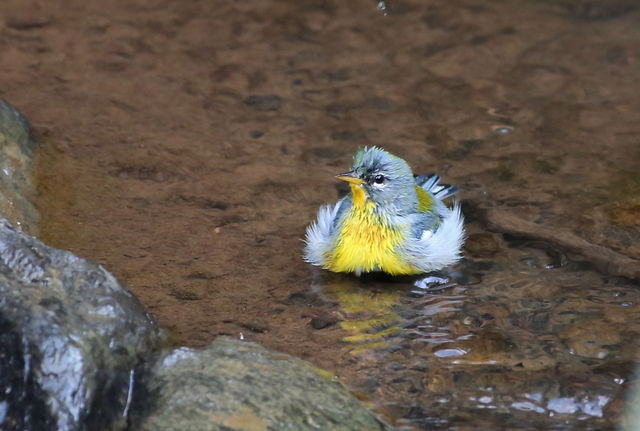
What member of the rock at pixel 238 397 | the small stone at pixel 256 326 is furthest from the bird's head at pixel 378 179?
the rock at pixel 238 397

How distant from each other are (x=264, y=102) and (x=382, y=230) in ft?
8.94

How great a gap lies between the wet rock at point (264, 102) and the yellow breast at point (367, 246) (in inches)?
94.8

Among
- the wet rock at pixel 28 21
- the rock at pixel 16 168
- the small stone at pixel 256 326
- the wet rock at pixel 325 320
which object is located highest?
the wet rock at pixel 28 21

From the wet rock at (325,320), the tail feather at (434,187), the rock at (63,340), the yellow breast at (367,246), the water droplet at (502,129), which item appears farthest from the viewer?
the water droplet at (502,129)

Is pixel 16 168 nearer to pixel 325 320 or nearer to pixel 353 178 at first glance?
pixel 353 178

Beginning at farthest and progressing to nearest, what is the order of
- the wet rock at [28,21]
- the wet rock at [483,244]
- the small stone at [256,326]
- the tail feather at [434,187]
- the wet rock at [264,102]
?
the wet rock at [28,21] < the wet rock at [264,102] < the tail feather at [434,187] < the wet rock at [483,244] < the small stone at [256,326]

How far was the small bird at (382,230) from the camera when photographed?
645cm

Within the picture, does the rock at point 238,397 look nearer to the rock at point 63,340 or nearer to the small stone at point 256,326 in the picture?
the rock at point 63,340

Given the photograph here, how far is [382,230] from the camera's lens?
652 centimetres

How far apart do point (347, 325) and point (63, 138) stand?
130 inches

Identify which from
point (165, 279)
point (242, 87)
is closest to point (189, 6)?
point (242, 87)

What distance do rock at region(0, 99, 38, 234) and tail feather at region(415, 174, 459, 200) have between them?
277 cm

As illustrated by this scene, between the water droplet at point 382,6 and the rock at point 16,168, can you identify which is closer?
the rock at point 16,168

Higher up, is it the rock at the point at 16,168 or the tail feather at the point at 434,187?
the rock at the point at 16,168
